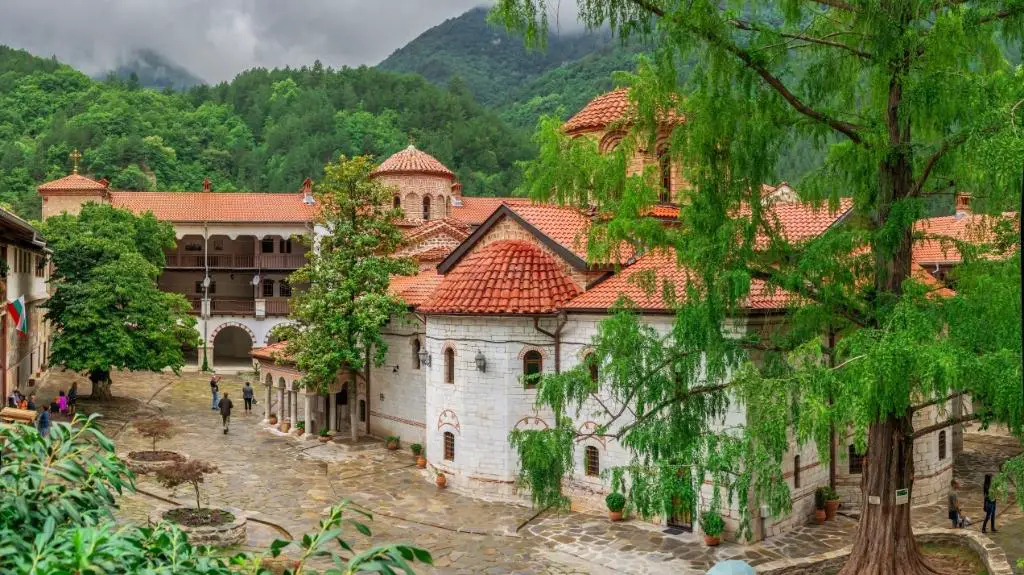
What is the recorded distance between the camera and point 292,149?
224 feet

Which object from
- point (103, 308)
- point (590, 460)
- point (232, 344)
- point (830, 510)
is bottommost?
point (830, 510)

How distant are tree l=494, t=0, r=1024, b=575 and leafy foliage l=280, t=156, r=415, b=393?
450 inches

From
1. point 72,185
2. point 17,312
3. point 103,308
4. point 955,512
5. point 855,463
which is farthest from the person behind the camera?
point 72,185

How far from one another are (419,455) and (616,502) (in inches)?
254

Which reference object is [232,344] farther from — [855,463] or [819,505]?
[819,505]

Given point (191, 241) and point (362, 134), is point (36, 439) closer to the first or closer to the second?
point (191, 241)

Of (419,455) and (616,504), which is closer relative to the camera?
(616,504)

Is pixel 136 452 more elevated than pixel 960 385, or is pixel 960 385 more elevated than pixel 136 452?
pixel 960 385

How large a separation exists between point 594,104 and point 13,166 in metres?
50.2

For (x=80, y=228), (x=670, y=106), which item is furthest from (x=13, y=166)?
(x=670, y=106)

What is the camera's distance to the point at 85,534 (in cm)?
405

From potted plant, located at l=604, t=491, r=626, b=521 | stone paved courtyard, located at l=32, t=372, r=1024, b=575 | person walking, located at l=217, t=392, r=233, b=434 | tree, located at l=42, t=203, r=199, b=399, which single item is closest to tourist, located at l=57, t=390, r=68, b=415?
tree, located at l=42, t=203, r=199, b=399

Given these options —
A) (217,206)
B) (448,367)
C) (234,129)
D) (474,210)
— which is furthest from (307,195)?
(234,129)

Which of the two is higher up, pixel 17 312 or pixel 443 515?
pixel 17 312
